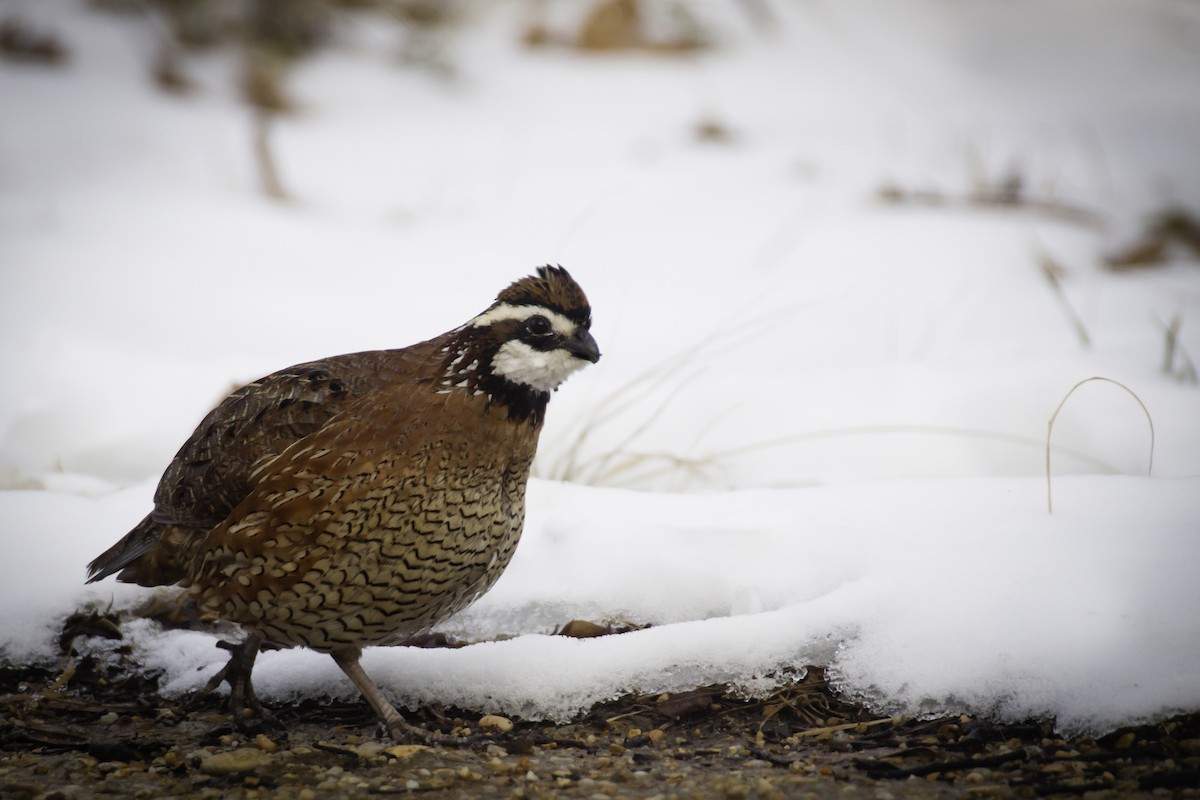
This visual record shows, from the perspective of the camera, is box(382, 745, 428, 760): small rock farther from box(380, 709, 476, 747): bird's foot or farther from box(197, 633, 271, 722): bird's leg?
box(197, 633, 271, 722): bird's leg

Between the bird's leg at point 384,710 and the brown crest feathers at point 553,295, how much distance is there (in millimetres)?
917

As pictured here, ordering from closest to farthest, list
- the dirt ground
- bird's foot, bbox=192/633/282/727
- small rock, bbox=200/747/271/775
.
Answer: the dirt ground < small rock, bbox=200/747/271/775 < bird's foot, bbox=192/633/282/727

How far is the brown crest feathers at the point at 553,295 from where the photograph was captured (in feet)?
8.18

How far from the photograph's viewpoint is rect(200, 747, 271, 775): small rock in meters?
2.20

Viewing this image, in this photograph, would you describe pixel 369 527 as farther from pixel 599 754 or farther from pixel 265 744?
pixel 599 754

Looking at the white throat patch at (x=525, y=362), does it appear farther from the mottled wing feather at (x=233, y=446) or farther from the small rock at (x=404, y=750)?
the small rock at (x=404, y=750)

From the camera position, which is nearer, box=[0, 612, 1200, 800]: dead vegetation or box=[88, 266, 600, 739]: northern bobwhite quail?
box=[0, 612, 1200, 800]: dead vegetation

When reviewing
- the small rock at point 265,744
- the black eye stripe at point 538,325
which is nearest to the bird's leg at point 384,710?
the small rock at point 265,744

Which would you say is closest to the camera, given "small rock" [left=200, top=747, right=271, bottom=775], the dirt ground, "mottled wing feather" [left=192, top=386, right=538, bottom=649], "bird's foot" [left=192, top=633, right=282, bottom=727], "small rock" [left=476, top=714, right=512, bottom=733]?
the dirt ground

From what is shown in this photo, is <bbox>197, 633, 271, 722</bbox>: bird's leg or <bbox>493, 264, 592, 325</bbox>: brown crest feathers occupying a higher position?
<bbox>493, 264, 592, 325</bbox>: brown crest feathers

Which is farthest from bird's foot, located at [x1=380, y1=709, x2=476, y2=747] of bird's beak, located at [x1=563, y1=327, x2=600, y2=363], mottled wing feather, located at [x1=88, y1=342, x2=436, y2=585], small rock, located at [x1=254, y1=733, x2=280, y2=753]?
bird's beak, located at [x1=563, y1=327, x2=600, y2=363]

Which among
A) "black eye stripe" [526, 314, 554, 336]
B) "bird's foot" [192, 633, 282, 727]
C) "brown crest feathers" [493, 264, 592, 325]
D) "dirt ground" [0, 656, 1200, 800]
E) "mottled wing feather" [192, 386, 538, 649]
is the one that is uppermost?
"brown crest feathers" [493, 264, 592, 325]

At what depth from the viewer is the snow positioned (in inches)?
97.7

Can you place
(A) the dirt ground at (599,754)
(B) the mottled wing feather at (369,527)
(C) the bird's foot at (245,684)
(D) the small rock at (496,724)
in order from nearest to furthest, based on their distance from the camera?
(A) the dirt ground at (599,754) < (B) the mottled wing feather at (369,527) < (D) the small rock at (496,724) < (C) the bird's foot at (245,684)
